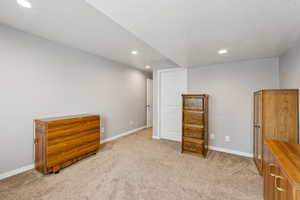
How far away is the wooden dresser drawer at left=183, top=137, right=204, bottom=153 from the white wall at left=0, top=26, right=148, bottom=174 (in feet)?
6.81

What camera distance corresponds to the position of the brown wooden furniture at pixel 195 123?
9.36ft

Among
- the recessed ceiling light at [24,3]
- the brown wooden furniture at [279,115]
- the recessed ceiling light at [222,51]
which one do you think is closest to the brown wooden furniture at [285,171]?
the brown wooden furniture at [279,115]

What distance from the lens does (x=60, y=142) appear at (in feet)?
7.24

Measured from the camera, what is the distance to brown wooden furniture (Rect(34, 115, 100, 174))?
6.79 feet

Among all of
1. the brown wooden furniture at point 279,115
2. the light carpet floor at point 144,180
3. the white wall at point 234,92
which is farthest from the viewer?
the white wall at point 234,92

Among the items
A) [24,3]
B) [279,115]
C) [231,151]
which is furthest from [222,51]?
[24,3]

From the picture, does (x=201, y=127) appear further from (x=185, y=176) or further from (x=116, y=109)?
(x=116, y=109)

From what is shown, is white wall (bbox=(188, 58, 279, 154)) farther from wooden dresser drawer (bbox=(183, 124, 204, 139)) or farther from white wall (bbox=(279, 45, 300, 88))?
wooden dresser drawer (bbox=(183, 124, 204, 139))

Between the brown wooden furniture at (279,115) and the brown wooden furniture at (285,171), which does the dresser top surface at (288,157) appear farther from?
the brown wooden furniture at (279,115)

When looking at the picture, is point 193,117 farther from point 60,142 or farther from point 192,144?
point 60,142

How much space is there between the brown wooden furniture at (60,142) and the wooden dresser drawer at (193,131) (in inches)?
82.2

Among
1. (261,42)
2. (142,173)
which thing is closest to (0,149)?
(142,173)

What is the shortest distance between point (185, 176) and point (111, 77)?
3024mm

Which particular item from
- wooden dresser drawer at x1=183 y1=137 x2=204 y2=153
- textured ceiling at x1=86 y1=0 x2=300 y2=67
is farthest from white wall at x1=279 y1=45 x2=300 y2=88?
wooden dresser drawer at x1=183 y1=137 x2=204 y2=153
